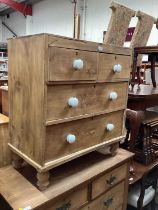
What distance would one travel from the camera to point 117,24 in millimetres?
1524

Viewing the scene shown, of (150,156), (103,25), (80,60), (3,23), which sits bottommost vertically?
(150,156)

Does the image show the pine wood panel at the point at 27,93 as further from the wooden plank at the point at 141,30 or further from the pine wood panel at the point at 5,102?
the wooden plank at the point at 141,30

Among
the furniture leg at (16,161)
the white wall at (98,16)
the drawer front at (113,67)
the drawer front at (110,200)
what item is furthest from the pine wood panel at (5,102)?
the white wall at (98,16)

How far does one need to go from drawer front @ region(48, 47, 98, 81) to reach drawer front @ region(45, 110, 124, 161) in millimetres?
210

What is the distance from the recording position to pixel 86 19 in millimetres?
5465

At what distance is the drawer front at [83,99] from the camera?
0.87 meters

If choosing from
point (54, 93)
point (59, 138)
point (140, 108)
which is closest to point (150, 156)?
point (140, 108)

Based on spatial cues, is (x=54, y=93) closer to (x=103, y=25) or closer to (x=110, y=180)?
(x=110, y=180)

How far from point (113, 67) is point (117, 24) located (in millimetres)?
599

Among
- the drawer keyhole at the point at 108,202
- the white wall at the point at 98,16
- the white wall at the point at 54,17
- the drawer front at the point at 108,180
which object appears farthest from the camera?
the white wall at the point at 54,17

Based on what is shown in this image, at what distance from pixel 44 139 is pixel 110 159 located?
1.79 feet

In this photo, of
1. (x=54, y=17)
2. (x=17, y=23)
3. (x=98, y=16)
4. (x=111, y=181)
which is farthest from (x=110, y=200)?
(x=17, y=23)

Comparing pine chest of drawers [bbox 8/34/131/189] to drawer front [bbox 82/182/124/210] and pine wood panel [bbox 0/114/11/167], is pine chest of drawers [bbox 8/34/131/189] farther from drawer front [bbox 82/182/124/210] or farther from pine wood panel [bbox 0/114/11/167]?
drawer front [bbox 82/182/124/210]

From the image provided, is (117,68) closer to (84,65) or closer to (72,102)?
(84,65)
